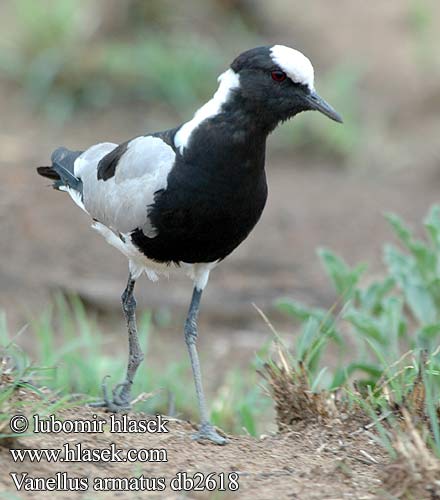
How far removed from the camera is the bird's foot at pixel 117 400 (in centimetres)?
445

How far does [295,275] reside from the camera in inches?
296

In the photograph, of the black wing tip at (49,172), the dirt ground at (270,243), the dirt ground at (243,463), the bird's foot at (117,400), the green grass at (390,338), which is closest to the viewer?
the dirt ground at (243,463)

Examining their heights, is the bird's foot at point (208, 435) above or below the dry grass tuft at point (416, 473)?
above

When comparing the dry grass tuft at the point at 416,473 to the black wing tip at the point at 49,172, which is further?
the black wing tip at the point at 49,172

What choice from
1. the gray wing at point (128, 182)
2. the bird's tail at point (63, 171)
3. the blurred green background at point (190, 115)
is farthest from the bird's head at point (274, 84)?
the blurred green background at point (190, 115)

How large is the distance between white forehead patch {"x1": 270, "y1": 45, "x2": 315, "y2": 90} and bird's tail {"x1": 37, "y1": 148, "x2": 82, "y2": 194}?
1.32m

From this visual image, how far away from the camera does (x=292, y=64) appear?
415 cm

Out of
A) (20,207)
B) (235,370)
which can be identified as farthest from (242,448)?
(20,207)

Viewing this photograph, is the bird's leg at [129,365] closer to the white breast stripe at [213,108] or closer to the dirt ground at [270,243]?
the dirt ground at [270,243]

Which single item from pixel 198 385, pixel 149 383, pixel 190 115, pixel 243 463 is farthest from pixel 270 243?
pixel 243 463

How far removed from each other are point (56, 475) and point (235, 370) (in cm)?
302

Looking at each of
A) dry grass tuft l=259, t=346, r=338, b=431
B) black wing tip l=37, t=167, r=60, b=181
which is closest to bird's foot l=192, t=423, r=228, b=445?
dry grass tuft l=259, t=346, r=338, b=431

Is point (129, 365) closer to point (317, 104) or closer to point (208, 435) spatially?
point (208, 435)

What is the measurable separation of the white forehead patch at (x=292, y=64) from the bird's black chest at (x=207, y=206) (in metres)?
0.36
